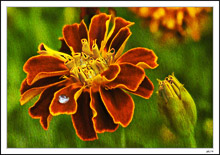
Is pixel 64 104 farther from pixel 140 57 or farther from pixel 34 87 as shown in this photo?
pixel 140 57

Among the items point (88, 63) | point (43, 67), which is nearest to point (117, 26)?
point (88, 63)

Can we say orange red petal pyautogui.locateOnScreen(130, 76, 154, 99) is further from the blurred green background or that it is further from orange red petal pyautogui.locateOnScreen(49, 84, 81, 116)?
orange red petal pyautogui.locateOnScreen(49, 84, 81, 116)

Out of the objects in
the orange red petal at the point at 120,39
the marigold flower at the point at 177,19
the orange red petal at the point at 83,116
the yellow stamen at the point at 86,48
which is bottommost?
→ the orange red petal at the point at 83,116

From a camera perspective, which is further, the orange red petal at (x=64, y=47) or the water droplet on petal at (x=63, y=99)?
the orange red petal at (x=64, y=47)

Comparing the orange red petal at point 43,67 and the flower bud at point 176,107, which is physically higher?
the orange red petal at point 43,67

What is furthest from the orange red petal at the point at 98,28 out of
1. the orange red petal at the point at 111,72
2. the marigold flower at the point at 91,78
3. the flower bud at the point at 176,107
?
the flower bud at the point at 176,107

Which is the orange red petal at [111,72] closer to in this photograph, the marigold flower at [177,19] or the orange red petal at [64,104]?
the orange red petal at [64,104]

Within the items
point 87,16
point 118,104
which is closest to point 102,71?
point 118,104

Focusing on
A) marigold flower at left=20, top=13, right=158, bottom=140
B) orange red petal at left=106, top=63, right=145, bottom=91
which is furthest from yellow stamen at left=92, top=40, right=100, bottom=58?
orange red petal at left=106, top=63, right=145, bottom=91
